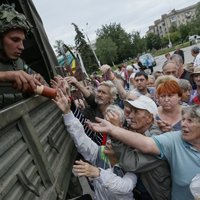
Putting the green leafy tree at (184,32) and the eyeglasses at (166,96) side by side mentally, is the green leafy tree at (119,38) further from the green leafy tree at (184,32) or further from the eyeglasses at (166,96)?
the eyeglasses at (166,96)

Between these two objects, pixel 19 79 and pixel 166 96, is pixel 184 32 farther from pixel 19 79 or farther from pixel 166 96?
pixel 19 79

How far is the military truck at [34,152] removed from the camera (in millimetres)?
1625

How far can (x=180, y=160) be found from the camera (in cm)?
252

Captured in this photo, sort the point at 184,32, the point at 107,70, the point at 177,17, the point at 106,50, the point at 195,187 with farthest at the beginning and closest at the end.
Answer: the point at 177,17 → the point at 184,32 → the point at 106,50 → the point at 107,70 → the point at 195,187

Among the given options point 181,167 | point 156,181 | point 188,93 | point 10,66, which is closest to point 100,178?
point 156,181

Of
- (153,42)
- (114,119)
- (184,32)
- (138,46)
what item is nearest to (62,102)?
(114,119)

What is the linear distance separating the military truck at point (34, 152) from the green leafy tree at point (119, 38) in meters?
86.9

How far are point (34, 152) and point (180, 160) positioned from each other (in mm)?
1089

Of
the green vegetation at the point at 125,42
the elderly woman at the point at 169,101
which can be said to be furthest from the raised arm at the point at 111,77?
the green vegetation at the point at 125,42

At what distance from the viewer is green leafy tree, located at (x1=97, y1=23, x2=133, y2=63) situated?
91000mm

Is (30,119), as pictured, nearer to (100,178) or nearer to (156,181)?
(100,178)

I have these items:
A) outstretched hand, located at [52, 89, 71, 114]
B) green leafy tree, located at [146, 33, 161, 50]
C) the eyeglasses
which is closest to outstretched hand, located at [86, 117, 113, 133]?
outstretched hand, located at [52, 89, 71, 114]

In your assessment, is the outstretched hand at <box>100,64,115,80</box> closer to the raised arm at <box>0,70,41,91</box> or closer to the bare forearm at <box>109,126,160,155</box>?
the bare forearm at <box>109,126,160,155</box>

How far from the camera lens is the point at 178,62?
6016mm
